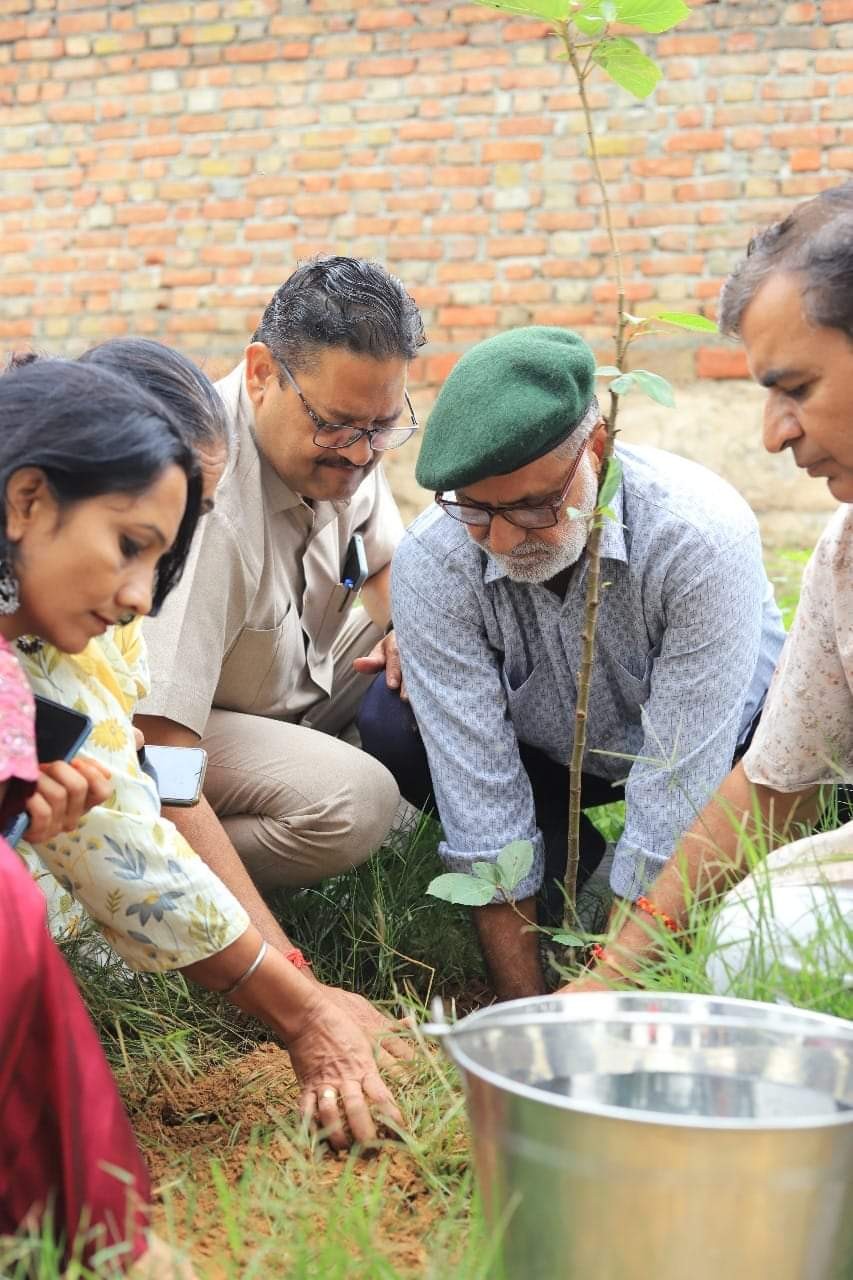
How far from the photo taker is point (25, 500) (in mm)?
1911

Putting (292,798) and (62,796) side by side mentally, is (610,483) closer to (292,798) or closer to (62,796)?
(62,796)

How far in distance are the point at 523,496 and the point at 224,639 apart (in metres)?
0.76

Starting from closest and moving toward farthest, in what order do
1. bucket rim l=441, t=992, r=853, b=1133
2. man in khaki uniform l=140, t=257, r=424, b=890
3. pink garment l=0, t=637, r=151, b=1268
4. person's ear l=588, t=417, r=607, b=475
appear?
1. bucket rim l=441, t=992, r=853, b=1133
2. pink garment l=0, t=637, r=151, b=1268
3. person's ear l=588, t=417, r=607, b=475
4. man in khaki uniform l=140, t=257, r=424, b=890

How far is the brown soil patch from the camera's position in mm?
1909

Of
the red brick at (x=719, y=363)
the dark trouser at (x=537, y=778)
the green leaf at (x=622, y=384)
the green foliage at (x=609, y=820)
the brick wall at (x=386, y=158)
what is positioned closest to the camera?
the green leaf at (x=622, y=384)

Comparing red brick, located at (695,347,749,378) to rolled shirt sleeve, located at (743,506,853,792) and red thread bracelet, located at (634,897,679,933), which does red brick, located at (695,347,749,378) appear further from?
red thread bracelet, located at (634,897,679,933)

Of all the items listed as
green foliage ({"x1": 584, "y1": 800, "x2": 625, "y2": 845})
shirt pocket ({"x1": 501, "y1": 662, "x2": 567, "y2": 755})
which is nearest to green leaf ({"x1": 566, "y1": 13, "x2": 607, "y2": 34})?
shirt pocket ({"x1": 501, "y1": 662, "x2": 567, "y2": 755})

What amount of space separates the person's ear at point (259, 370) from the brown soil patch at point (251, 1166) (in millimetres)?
1374

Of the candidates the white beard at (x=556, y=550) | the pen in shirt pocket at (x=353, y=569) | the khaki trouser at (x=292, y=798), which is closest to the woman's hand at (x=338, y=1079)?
the khaki trouser at (x=292, y=798)

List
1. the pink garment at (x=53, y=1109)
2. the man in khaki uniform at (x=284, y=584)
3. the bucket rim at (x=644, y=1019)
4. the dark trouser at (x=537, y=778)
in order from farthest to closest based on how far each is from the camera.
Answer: the dark trouser at (x=537, y=778) → the man in khaki uniform at (x=284, y=584) → the pink garment at (x=53, y=1109) → the bucket rim at (x=644, y=1019)

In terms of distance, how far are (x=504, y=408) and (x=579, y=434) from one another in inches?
8.2

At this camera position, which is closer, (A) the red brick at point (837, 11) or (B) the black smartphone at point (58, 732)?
(B) the black smartphone at point (58, 732)

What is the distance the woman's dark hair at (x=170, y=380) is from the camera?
2.47m

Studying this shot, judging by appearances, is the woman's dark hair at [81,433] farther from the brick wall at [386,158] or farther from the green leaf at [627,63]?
the brick wall at [386,158]
